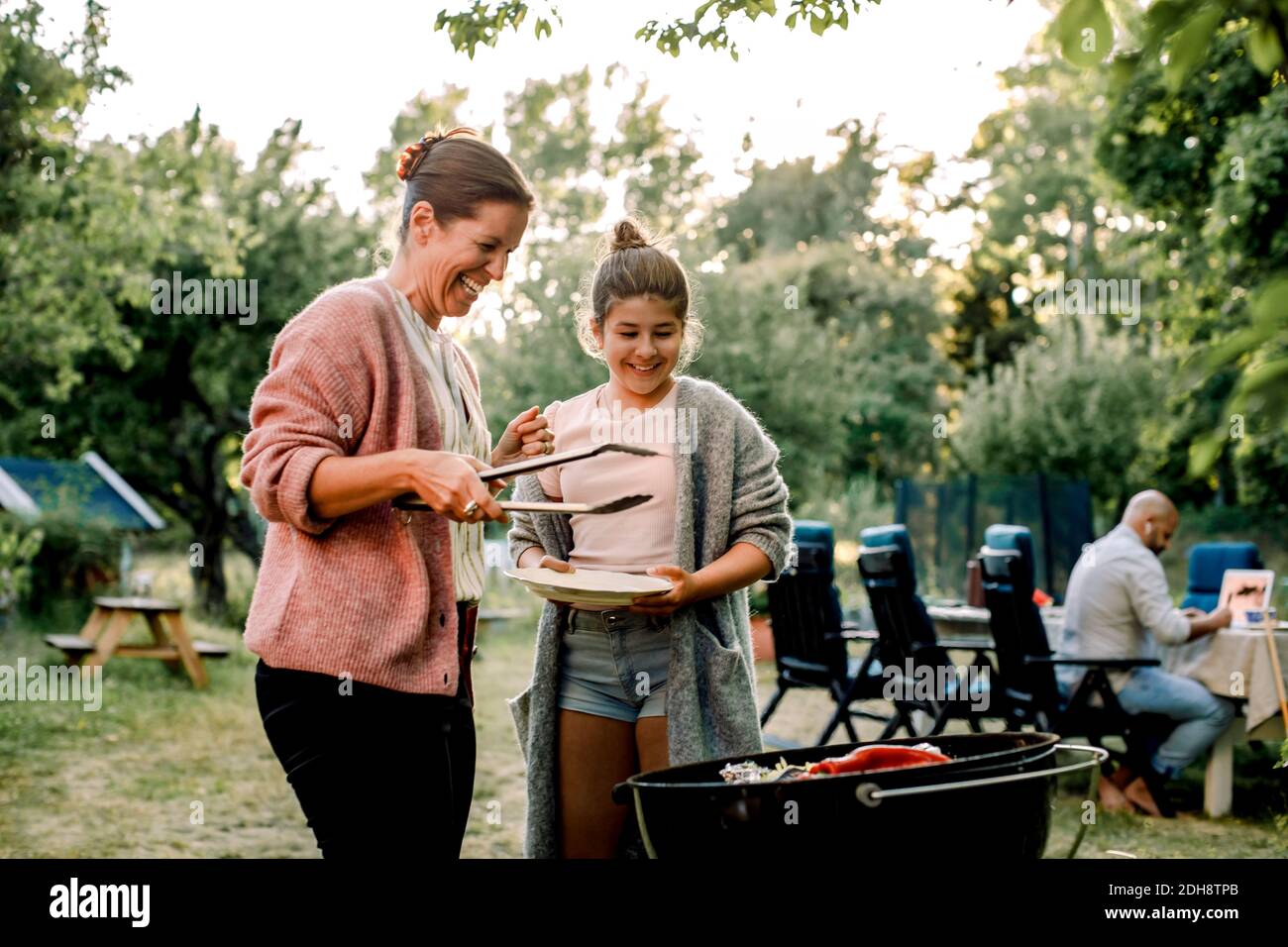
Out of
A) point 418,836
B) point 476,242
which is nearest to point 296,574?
point 418,836

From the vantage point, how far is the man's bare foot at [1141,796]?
7031 millimetres

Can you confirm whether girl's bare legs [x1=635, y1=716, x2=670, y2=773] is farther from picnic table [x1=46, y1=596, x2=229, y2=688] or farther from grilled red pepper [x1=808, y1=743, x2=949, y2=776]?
Result: picnic table [x1=46, y1=596, x2=229, y2=688]

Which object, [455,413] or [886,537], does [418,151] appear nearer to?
[455,413]

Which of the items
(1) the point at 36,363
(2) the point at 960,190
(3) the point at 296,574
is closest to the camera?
(3) the point at 296,574

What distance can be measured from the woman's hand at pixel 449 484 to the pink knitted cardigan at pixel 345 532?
148mm

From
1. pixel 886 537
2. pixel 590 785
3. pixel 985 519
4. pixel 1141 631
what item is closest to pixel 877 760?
pixel 590 785

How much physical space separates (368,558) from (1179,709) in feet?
19.7

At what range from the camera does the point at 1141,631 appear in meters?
7.37

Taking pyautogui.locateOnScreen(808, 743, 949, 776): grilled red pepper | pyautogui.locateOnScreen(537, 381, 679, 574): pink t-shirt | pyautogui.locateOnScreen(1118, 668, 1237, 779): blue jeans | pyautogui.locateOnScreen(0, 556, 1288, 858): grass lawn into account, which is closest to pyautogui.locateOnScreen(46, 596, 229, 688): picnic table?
pyautogui.locateOnScreen(0, 556, 1288, 858): grass lawn

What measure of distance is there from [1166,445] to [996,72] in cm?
740

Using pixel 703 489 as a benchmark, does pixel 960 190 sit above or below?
above
